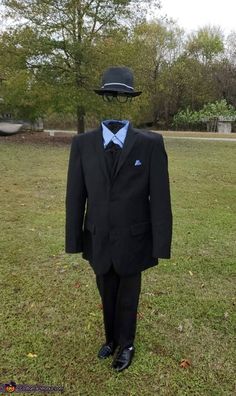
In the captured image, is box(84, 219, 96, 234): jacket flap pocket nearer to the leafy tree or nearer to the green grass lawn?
the green grass lawn

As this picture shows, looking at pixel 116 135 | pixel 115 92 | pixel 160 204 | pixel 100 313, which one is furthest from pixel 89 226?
pixel 100 313

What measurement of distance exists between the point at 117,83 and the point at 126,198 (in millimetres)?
643

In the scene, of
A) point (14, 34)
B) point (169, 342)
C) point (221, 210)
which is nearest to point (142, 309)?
point (169, 342)

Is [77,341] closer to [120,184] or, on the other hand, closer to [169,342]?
[169,342]

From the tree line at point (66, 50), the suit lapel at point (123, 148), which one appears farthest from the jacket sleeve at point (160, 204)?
the tree line at point (66, 50)

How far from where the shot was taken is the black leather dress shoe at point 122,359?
2.50 m

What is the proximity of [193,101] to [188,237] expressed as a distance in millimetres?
27725

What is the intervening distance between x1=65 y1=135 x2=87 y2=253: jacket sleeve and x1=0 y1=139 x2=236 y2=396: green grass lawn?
0.83 meters

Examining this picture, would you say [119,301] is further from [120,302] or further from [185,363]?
[185,363]

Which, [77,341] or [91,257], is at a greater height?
[91,257]

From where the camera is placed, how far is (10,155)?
12.3m

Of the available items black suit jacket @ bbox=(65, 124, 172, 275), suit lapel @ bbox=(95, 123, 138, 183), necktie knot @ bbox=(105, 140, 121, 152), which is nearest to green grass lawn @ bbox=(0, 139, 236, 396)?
black suit jacket @ bbox=(65, 124, 172, 275)

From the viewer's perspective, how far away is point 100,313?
3145 mm

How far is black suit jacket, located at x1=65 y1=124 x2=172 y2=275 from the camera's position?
2172 mm
